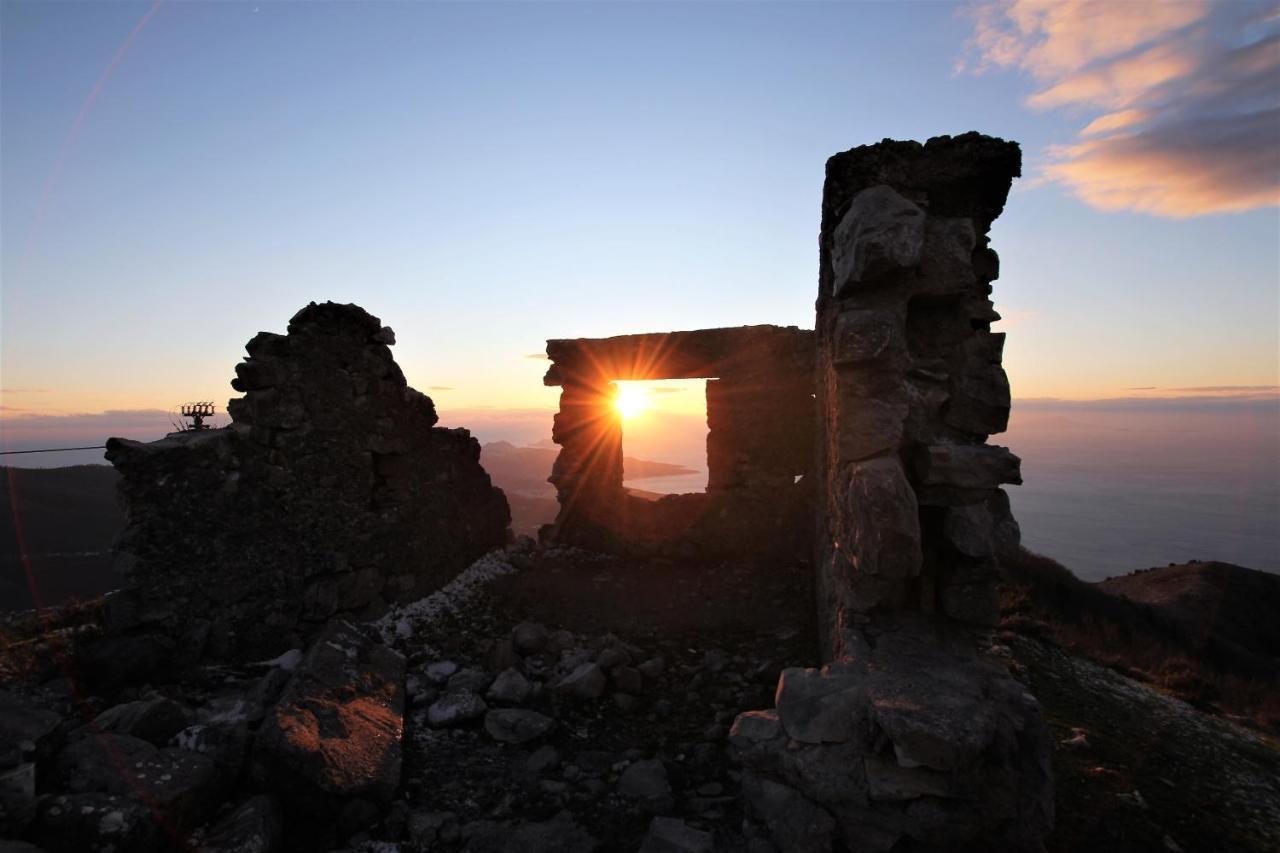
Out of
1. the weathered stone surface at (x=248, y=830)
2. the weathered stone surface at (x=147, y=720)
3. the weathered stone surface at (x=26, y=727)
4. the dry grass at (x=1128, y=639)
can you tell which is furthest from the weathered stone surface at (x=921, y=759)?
the dry grass at (x=1128, y=639)

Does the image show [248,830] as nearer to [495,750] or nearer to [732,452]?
[495,750]

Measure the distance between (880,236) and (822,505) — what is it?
10.9 feet

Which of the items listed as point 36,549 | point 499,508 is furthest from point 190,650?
point 36,549

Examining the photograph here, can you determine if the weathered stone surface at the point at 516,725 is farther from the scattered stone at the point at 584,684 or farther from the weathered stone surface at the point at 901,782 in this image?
the weathered stone surface at the point at 901,782

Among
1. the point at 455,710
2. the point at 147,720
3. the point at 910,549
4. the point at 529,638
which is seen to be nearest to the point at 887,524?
the point at 910,549

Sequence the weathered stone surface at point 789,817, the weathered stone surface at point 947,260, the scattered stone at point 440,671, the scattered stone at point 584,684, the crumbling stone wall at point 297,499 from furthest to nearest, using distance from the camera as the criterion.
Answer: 1. the scattered stone at point 440,671
2. the crumbling stone wall at point 297,499
3. the scattered stone at point 584,684
4. the weathered stone surface at point 947,260
5. the weathered stone surface at point 789,817

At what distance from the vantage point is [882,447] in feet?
12.5

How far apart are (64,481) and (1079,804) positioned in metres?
40.1

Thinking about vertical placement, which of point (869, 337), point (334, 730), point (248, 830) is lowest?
point (248, 830)

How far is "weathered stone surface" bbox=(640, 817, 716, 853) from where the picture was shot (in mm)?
3166

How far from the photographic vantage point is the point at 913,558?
11.5ft

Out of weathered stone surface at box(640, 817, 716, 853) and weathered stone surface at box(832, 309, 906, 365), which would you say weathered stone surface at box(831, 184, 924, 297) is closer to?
weathered stone surface at box(832, 309, 906, 365)

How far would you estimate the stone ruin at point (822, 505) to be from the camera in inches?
112

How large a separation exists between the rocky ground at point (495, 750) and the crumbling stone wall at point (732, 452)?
2218 millimetres
